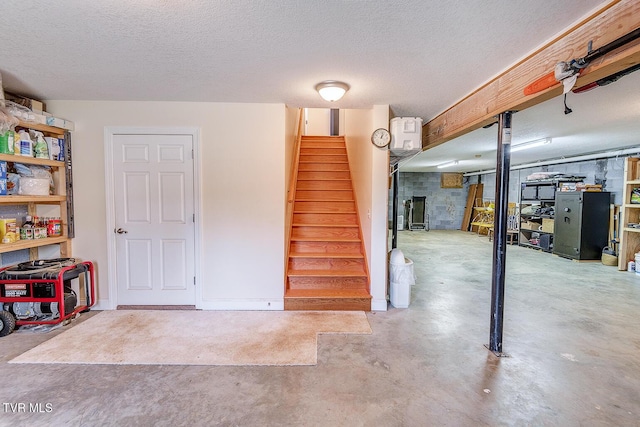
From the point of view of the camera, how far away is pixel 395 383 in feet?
6.71

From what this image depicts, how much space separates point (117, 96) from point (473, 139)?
5060 millimetres

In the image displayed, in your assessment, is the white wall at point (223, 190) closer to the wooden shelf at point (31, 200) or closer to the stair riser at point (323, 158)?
the wooden shelf at point (31, 200)

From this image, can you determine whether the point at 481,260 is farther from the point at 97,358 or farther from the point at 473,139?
the point at 97,358

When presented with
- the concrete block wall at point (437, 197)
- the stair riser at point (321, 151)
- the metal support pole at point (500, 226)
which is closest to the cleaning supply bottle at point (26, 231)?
the stair riser at point (321, 151)

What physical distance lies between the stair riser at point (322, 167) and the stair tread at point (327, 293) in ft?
7.75

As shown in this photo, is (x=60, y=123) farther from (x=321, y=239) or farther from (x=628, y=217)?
(x=628, y=217)

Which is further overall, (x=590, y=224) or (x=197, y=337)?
(x=590, y=224)

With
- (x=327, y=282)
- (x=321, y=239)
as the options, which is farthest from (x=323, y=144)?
(x=327, y=282)

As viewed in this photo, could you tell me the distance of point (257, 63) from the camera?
2229 millimetres

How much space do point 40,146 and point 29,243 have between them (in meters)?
0.95

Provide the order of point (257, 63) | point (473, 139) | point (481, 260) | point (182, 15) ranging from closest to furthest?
point (182, 15) < point (257, 63) < point (473, 139) < point (481, 260)

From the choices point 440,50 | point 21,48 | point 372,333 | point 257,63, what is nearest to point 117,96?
point 21,48

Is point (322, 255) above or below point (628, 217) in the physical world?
below

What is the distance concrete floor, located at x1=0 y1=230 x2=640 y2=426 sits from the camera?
1.73m
